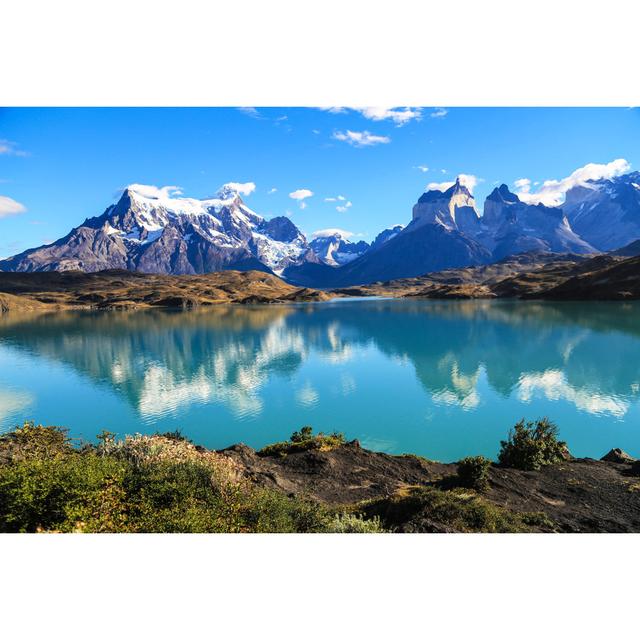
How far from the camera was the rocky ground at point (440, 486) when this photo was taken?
39.3 feet

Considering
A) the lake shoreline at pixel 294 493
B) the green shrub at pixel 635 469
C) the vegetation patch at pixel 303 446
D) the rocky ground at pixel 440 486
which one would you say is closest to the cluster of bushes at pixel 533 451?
the lake shoreline at pixel 294 493

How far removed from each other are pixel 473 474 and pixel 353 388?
25118mm

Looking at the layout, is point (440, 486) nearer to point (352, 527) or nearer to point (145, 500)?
point (352, 527)

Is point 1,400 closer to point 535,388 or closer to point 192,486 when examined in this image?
point 192,486

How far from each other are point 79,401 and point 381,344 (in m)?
45.6

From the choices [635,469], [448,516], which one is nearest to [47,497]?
[448,516]

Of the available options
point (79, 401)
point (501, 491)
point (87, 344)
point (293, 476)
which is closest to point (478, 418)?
point (501, 491)

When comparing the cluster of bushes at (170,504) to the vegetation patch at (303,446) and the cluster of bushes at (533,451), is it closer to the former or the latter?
the cluster of bushes at (533,451)

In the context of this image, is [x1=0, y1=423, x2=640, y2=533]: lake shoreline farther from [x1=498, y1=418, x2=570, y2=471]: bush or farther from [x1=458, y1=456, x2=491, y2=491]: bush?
[x1=498, y1=418, x2=570, y2=471]: bush

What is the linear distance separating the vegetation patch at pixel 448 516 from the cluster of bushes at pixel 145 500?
47.5 inches

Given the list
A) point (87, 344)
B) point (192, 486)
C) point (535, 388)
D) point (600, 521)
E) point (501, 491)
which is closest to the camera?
point (192, 486)

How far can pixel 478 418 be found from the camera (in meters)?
29.5

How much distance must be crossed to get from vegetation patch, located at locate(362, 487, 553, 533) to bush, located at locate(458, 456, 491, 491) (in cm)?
264

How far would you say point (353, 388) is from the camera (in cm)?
4028
